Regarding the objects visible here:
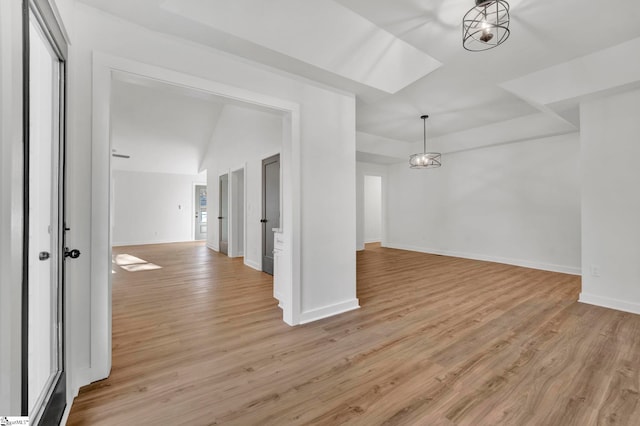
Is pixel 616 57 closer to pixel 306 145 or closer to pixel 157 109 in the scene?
pixel 306 145

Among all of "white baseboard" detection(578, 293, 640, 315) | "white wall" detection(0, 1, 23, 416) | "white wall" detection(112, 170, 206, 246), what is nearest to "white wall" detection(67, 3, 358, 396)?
"white wall" detection(0, 1, 23, 416)

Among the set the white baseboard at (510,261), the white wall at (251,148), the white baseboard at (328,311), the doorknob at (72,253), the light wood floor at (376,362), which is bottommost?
the light wood floor at (376,362)

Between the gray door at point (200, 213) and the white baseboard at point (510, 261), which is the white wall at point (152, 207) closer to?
the gray door at point (200, 213)

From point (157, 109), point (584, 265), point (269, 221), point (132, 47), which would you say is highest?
point (157, 109)

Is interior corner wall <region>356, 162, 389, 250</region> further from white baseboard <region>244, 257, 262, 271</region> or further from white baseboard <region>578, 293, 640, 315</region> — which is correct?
white baseboard <region>578, 293, 640, 315</region>

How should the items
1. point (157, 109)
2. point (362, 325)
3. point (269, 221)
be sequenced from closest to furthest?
point (362, 325) → point (269, 221) → point (157, 109)

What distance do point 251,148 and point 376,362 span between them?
4.60 m

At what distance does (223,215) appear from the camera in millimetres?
7391

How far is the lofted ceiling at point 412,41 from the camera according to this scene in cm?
206

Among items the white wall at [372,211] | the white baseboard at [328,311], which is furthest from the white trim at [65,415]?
the white wall at [372,211]

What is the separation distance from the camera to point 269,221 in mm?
4859

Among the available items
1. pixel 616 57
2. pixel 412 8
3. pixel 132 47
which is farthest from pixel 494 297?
pixel 132 47

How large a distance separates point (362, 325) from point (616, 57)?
3.86m

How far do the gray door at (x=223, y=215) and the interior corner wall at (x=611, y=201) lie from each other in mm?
6829
